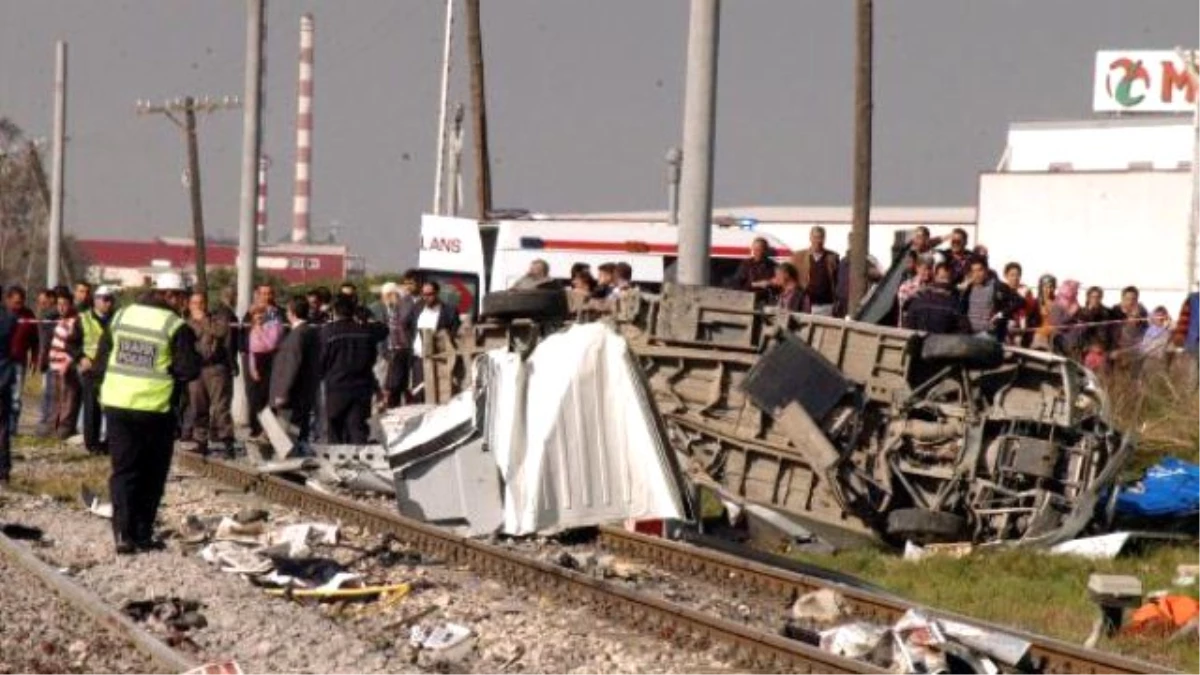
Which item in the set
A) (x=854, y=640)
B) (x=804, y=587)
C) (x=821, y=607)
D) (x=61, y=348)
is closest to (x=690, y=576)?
(x=804, y=587)

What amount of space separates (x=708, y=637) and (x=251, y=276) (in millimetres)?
21591

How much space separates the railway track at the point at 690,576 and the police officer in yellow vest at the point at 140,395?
214cm

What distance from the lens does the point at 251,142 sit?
3250cm

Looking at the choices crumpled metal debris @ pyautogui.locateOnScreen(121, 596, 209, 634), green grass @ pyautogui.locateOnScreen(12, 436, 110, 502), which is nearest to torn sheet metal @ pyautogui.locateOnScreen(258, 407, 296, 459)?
green grass @ pyautogui.locateOnScreen(12, 436, 110, 502)

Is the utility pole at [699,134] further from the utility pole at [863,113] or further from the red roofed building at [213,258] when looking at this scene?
the red roofed building at [213,258]

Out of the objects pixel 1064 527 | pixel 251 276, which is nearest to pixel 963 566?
pixel 1064 527

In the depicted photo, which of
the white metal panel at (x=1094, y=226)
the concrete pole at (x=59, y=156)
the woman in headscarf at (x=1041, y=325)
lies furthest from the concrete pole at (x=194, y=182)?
the woman in headscarf at (x=1041, y=325)

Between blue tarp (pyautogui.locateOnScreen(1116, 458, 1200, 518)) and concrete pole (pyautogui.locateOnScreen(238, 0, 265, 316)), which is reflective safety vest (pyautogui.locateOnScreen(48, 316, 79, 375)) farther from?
blue tarp (pyautogui.locateOnScreen(1116, 458, 1200, 518))

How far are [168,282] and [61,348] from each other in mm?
9788

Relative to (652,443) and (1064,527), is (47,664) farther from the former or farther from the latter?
(1064,527)

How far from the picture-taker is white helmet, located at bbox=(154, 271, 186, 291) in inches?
598

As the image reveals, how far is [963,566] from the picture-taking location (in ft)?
50.9

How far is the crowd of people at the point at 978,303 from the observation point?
1809cm

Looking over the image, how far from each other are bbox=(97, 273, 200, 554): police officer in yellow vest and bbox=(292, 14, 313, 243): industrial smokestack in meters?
99.0
